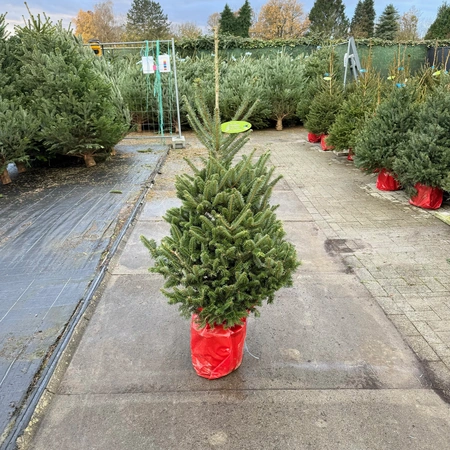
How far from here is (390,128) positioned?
5.83 metres

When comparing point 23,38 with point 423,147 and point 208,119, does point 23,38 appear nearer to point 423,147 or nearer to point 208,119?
point 208,119

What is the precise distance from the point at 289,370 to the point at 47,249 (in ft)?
9.95

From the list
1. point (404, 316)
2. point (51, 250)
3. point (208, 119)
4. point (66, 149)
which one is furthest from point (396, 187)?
point (66, 149)

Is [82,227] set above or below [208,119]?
below

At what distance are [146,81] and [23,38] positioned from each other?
16.7ft

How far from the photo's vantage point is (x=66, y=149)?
7.05 m

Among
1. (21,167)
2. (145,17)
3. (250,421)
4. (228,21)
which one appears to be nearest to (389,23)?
(228,21)

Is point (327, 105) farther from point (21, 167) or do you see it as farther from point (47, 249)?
point (47, 249)

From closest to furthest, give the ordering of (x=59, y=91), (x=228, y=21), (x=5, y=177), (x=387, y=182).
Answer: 1. (x=387, y=182)
2. (x=5, y=177)
3. (x=59, y=91)
4. (x=228, y=21)

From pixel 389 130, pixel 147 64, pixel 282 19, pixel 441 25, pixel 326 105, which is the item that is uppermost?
pixel 282 19

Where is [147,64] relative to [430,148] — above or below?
above

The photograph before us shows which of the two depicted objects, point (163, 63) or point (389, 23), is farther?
point (389, 23)

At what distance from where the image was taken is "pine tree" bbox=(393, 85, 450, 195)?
5.00 metres

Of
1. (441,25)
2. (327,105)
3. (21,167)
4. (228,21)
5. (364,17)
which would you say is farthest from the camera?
(364,17)
